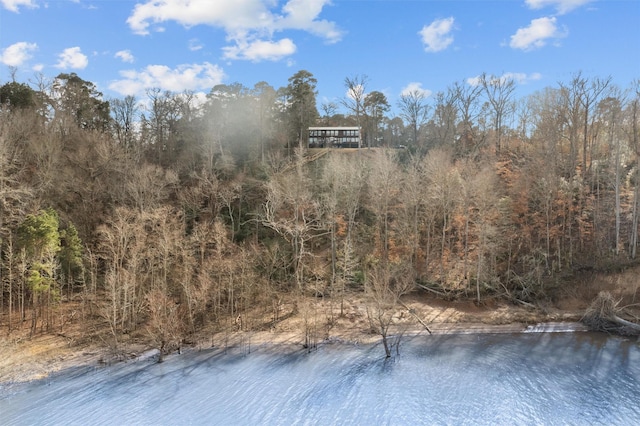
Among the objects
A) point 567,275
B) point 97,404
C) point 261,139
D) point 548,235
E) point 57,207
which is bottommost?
point 97,404

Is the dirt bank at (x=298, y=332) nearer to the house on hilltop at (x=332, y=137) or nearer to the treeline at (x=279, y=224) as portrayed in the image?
the treeline at (x=279, y=224)

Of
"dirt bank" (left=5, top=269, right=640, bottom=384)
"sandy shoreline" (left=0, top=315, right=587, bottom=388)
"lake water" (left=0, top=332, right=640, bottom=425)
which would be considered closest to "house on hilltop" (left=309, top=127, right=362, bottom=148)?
"dirt bank" (left=5, top=269, right=640, bottom=384)

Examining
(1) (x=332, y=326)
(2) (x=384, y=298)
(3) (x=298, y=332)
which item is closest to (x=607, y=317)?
(2) (x=384, y=298)

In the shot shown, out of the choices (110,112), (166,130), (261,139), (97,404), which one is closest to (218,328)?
(97,404)

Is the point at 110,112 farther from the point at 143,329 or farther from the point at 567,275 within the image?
the point at 567,275

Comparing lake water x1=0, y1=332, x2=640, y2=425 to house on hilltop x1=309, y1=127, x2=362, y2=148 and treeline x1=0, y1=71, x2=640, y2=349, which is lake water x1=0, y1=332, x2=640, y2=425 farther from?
house on hilltop x1=309, y1=127, x2=362, y2=148

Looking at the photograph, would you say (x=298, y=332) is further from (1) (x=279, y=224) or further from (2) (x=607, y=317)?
(2) (x=607, y=317)

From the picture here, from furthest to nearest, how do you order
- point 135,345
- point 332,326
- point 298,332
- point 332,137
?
point 332,137
point 332,326
point 298,332
point 135,345
